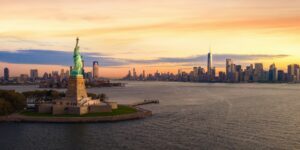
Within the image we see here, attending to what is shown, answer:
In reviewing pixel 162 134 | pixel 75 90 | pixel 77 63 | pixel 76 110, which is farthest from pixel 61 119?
pixel 162 134

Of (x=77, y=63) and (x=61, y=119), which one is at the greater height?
(x=77, y=63)

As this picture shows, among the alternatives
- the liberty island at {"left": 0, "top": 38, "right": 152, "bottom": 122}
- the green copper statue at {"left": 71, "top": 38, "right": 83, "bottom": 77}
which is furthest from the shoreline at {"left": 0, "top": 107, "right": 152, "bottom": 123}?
the green copper statue at {"left": 71, "top": 38, "right": 83, "bottom": 77}

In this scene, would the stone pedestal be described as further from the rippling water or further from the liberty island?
the rippling water

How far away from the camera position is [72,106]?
6656 centimetres

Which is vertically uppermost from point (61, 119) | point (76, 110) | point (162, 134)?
point (76, 110)

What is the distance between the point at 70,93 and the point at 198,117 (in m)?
23.0

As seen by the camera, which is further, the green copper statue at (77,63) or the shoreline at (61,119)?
the green copper statue at (77,63)

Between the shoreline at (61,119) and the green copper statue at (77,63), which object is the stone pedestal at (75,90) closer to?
the green copper statue at (77,63)

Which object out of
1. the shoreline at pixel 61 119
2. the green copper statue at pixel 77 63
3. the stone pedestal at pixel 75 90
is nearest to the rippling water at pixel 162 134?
the shoreline at pixel 61 119

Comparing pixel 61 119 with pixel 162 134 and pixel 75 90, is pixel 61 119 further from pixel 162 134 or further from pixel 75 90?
pixel 162 134

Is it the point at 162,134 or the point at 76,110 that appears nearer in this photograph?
the point at 162,134

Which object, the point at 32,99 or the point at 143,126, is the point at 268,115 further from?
the point at 32,99

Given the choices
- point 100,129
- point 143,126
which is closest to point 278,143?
point 143,126

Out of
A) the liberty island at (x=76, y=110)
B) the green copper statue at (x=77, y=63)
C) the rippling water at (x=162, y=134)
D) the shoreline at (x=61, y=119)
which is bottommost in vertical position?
the rippling water at (x=162, y=134)
